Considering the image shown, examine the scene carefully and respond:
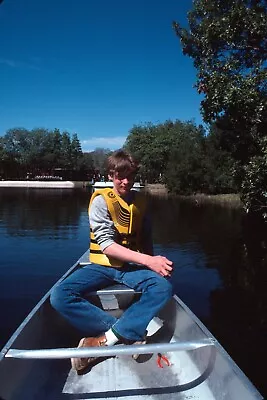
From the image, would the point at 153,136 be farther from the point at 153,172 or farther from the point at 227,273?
the point at 227,273

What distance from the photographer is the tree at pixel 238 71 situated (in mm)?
11211

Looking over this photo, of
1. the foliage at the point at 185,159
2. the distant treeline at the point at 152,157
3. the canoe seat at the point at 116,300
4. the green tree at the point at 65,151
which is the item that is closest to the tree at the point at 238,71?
the distant treeline at the point at 152,157

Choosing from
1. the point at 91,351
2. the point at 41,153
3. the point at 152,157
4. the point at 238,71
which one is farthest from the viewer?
the point at 41,153

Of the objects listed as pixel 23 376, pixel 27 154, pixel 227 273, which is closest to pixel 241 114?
pixel 227 273

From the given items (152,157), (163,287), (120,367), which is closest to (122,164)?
(163,287)

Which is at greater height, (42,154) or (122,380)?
(42,154)

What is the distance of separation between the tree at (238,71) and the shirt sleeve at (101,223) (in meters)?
8.48

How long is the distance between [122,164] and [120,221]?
510mm

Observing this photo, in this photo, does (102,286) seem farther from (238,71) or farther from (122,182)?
(238,71)

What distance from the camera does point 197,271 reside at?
10250 millimetres

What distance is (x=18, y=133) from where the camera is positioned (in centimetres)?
9081

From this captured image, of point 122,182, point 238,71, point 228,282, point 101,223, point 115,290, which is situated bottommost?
point 228,282

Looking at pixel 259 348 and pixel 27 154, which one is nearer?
pixel 259 348

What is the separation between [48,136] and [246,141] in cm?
8173
